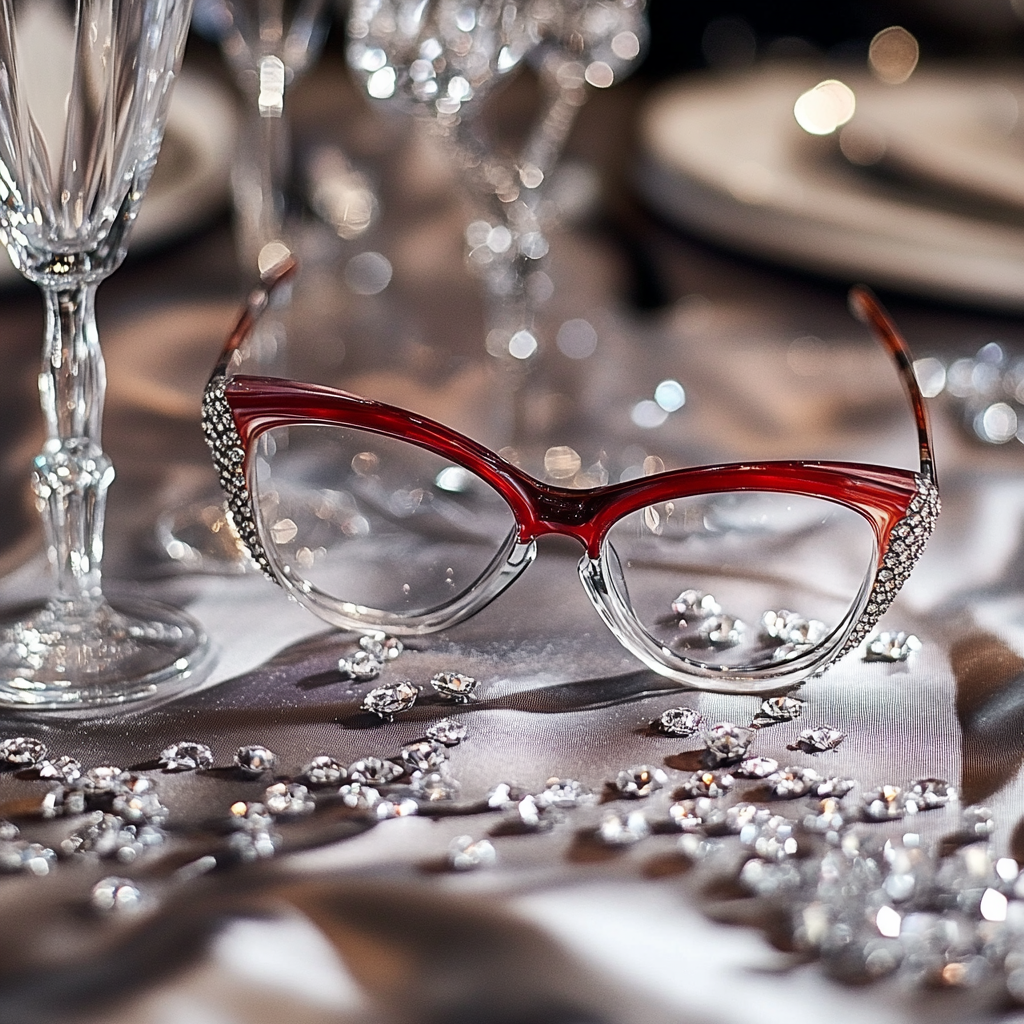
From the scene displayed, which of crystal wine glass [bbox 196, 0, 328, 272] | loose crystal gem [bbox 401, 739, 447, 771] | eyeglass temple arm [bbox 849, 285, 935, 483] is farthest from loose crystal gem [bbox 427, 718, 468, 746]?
crystal wine glass [bbox 196, 0, 328, 272]

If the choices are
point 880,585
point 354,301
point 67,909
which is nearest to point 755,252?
point 354,301

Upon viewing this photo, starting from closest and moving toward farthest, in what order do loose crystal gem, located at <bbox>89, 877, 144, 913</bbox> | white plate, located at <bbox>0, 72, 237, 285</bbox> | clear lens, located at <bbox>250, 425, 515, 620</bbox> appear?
loose crystal gem, located at <bbox>89, 877, 144, 913</bbox> < clear lens, located at <bbox>250, 425, 515, 620</bbox> < white plate, located at <bbox>0, 72, 237, 285</bbox>

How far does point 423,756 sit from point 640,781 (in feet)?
0.13

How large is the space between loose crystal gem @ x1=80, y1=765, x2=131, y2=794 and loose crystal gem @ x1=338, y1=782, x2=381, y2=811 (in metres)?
0.04

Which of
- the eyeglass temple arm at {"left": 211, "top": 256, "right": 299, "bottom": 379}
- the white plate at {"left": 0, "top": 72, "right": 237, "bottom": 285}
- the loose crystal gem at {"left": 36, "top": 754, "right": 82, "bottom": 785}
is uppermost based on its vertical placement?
the white plate at {"left": 0, "top": 72, "right": 237, "bottom": 285}

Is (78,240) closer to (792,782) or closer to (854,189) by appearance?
(792,782)

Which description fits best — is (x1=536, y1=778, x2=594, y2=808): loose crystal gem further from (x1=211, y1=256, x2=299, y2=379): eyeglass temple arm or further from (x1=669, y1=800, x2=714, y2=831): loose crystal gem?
(x1=211, y1=256, x2=299, y2=379): eyeglass temple arm

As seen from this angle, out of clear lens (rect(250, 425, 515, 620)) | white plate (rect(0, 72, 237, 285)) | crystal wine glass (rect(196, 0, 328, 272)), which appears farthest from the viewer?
white plate (rect(0, 72, 237, 285))

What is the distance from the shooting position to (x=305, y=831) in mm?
244

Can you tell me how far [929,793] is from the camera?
256 mm

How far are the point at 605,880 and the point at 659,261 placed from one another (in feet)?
1.36

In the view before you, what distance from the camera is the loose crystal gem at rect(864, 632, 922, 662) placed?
0.31 meters

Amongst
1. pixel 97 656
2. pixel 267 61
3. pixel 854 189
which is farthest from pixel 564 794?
pixel 854 189

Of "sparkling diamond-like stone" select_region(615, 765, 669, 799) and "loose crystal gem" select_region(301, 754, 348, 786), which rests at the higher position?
"loose crystal gem" select_region(301, 754, 348, 786)
